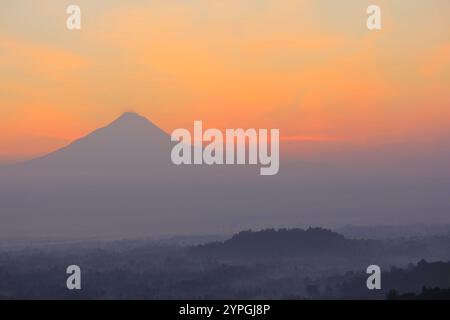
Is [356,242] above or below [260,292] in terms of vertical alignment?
above

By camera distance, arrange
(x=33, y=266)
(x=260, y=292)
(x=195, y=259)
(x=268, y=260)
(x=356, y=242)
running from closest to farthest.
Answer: (x=260, y=292) → (x=33, y=266) → (x=195, y=259) → (x=356, y=242) → (x=268, y=260)

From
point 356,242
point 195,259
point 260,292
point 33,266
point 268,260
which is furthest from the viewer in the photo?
point 268,260
